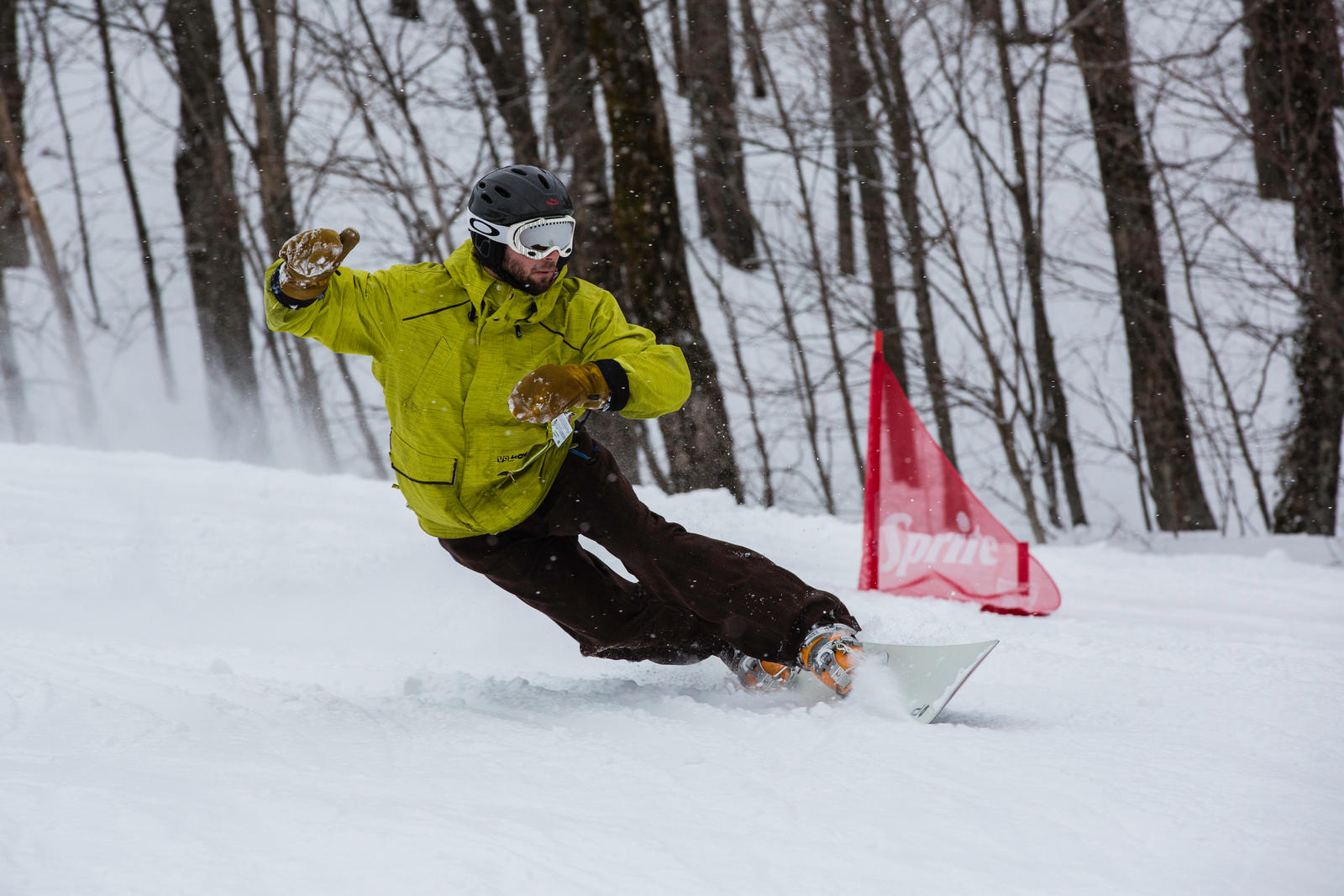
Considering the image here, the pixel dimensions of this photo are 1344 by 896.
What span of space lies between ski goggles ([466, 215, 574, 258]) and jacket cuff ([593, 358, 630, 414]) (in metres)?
0.40

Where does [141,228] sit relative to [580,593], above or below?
above

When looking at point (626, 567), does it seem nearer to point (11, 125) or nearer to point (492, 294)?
point (492, 294)

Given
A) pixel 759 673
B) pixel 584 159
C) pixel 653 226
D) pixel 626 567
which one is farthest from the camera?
pixel 584 159

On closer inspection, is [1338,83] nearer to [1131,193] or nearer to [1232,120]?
[1232,120]

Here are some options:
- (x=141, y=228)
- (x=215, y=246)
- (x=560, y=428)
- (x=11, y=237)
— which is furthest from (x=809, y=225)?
(x=11, y=237)

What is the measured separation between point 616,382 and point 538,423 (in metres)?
0.28

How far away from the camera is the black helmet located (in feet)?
10.0

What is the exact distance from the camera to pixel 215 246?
46.6 feet

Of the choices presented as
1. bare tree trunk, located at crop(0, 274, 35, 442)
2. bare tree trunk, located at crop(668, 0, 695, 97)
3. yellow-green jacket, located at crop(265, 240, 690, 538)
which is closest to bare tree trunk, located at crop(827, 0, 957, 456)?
bare tree trunk, located at crop(668, 0, 695, 97)

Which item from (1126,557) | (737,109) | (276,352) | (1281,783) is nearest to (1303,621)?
(1126,557)

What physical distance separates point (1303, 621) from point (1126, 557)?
143 centimetres

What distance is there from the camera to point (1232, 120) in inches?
364

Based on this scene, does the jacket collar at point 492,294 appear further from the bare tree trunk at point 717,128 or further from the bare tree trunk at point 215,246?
the bare tree trunk at point 215,246

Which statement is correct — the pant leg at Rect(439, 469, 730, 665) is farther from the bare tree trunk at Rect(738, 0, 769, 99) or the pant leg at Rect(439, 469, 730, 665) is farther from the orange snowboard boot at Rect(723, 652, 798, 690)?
the bare tree trunk at Rect(738, 0, 769, 99)
